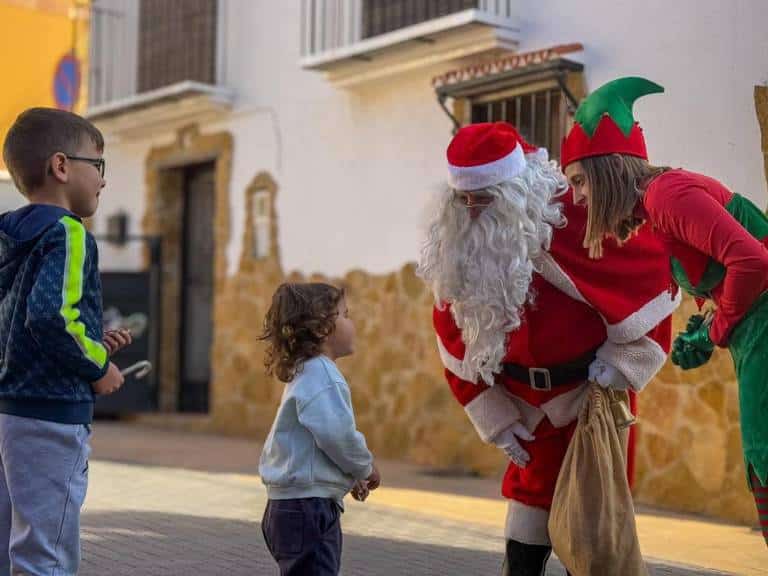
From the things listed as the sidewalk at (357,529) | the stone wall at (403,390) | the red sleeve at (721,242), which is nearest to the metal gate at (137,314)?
the stone wall at (403,390)

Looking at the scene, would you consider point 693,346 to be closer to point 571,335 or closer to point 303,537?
point 571,335

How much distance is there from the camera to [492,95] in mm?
8430

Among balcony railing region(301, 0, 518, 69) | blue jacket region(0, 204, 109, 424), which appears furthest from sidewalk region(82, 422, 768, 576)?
balcony railing region(301, 0, 518, 69)

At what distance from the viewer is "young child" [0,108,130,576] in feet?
9.61

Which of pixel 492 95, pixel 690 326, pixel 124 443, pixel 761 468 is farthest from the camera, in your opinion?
pixel 124 443

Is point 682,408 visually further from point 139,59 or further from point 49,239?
point 139,59

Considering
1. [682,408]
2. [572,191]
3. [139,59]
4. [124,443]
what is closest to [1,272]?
[572,191]

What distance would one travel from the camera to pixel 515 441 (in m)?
3.40

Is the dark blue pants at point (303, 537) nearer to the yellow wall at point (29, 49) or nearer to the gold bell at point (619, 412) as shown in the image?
the gold bell at point (619, 412)

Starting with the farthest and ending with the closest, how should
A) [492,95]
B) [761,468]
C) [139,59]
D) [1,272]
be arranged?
[139,59] → [492,95] → [1,272] → [761,468]

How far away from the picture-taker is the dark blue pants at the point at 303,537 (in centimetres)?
325

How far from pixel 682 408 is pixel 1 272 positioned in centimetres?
489

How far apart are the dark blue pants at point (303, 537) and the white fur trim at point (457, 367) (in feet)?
1.75

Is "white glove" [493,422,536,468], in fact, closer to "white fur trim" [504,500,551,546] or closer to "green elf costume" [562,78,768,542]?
"white fur trim" [504,500,551,546]
